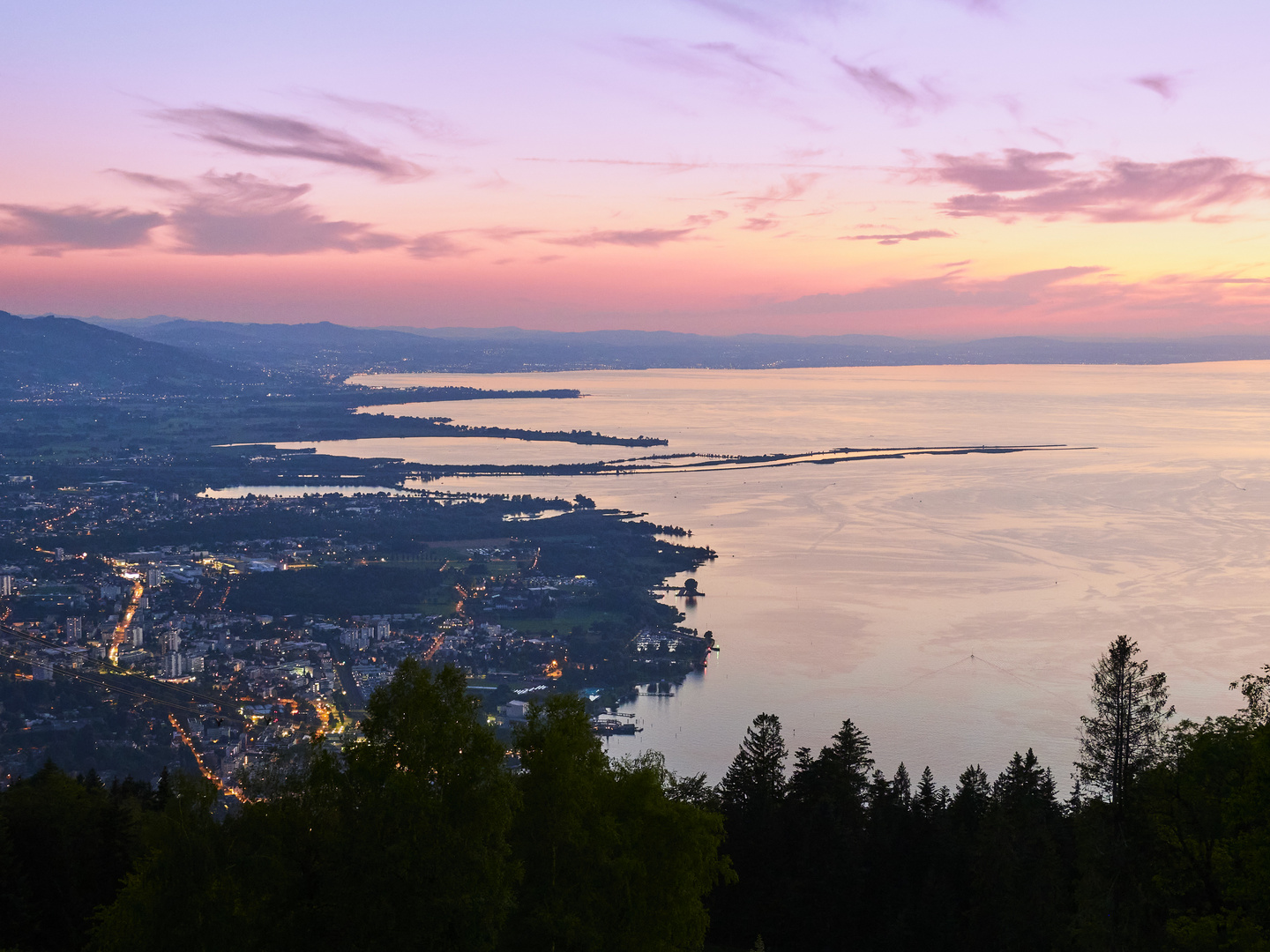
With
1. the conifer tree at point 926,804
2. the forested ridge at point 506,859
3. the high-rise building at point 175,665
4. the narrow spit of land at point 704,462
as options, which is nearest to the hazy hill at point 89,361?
the narrow spit of land at point 704,462

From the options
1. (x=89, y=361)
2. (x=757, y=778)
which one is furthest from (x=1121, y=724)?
(x=89, y=361)

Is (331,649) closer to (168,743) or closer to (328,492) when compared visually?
(168,743)

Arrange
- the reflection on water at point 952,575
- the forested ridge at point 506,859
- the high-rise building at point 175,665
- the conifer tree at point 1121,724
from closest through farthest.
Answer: the forested ridge at point 506,859 → the conifer tree at point 1121,724 → the reflection on water at point 952,575 → the high-rise building at point 175,665

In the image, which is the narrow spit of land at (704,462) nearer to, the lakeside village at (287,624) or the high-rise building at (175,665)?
the lakeside village at (287,624)

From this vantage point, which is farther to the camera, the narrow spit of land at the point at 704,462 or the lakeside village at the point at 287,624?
the narrow spit of land at the point at 704,462

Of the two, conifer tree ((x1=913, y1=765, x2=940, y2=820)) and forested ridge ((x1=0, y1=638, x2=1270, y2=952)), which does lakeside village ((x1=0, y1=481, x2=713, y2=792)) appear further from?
forested ridge ((x1=0, y1=638, x2=1270, y2=952))

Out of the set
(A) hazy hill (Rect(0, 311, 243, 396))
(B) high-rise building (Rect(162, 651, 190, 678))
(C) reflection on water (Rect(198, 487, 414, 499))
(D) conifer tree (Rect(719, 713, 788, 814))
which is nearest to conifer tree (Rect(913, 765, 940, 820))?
(D) conifer tree (Rect(719, 713, 788, 814))
